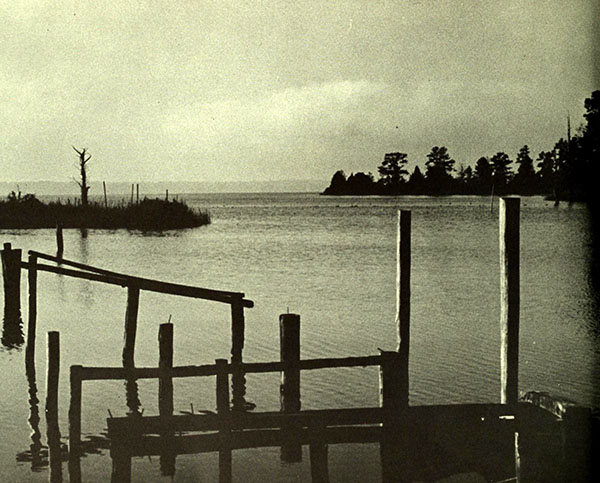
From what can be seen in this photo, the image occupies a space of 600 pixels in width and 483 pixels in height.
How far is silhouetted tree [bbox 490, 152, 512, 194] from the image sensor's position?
509ft

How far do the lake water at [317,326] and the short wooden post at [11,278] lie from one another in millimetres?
980

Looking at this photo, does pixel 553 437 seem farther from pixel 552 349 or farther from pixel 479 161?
pixel 479 161

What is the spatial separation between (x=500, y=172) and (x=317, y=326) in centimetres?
13901

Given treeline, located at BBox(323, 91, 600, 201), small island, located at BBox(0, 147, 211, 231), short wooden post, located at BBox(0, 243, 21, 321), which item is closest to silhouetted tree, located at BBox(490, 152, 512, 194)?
treeline, located at BBox(323, 91, 600, 201)

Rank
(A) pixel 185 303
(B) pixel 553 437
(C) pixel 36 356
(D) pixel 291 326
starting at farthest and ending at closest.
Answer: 1. (A) pixel 185 303
2. (C) pixel 36 356
3. (D) pixel 291 326
4. (B) pixel 553 437

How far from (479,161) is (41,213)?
111m

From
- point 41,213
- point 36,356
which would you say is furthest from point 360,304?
point 41,213

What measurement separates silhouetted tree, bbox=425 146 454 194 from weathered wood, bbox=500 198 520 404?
160 metres

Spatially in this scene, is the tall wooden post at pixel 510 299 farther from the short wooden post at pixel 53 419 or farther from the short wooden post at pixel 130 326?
the short wooden post at pixel 130 326

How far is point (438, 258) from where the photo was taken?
42.5 metres

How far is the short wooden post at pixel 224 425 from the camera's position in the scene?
27.8ft

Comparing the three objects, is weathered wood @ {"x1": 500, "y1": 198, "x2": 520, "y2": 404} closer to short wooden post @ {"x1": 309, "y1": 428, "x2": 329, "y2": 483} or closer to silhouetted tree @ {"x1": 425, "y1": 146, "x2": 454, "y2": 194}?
short wooden post @ {"x1": 309, "y1": 428, "x2": 329, "y2": 483}

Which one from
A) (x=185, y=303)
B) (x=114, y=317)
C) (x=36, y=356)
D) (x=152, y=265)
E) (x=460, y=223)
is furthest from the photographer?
(x=460, y=223)

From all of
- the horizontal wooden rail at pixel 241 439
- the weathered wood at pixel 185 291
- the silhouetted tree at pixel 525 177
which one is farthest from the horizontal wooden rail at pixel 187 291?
the silhouetted tree at pixel 525 177
